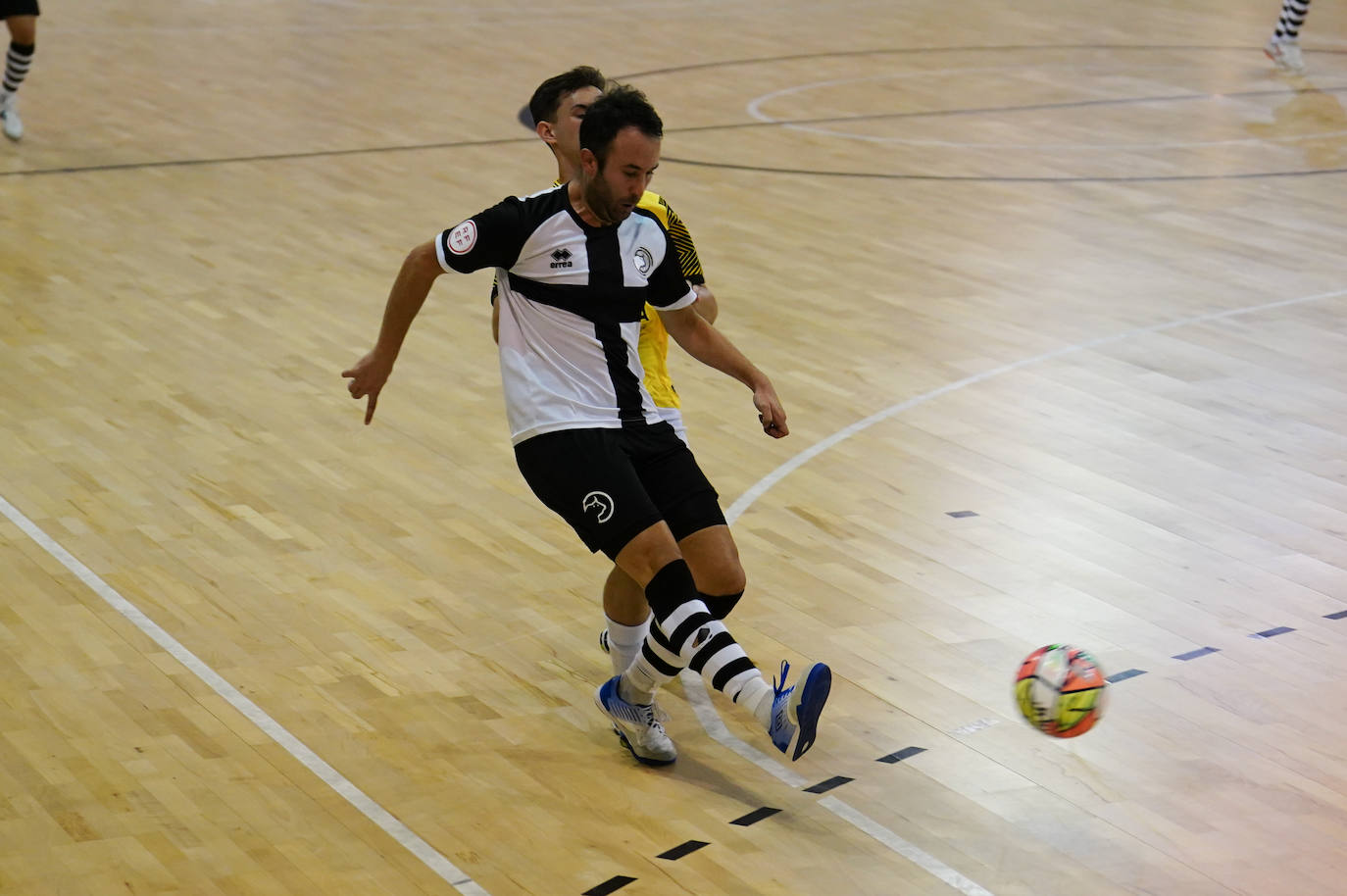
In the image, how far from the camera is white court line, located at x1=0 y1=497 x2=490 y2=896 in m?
4.30

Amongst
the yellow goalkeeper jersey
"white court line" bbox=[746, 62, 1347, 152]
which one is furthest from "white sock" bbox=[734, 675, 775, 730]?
"white court line" bbox=[746, 62, 1347, 152]

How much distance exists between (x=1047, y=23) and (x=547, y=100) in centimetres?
1584

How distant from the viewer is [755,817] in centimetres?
454

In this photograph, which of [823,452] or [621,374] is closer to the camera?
[621,374]

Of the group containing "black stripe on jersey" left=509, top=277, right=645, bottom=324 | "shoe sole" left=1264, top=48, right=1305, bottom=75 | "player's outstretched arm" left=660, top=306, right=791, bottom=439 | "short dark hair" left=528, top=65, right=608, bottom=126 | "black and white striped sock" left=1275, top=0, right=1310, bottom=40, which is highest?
"black and white striped sock" left=1275, top=0, right=1310, bottom=40

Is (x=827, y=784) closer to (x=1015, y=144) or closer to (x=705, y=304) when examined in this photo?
(x=705, y=304)

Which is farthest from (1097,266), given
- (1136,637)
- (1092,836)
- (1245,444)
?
(1092,836)

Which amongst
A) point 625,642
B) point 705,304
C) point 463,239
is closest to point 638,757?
point 625,642

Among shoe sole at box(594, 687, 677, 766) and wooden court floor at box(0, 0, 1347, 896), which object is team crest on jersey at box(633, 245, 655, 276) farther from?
wooden court floor at box(0, 0, 1347, 896)

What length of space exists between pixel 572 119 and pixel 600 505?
114 centimetres

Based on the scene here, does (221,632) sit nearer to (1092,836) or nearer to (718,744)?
(718,744)

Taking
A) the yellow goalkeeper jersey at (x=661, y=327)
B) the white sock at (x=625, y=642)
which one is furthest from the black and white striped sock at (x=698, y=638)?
the yellow goalkeeper jersey at (x=661, y=327)

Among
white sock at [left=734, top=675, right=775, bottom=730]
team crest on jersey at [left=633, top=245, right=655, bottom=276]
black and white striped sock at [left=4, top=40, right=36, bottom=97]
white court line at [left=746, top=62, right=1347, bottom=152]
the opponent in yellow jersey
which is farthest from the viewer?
white court line at [left=746, top=62, right=1347, bottom=152]

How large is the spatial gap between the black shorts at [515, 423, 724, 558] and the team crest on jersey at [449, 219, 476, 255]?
55cm
